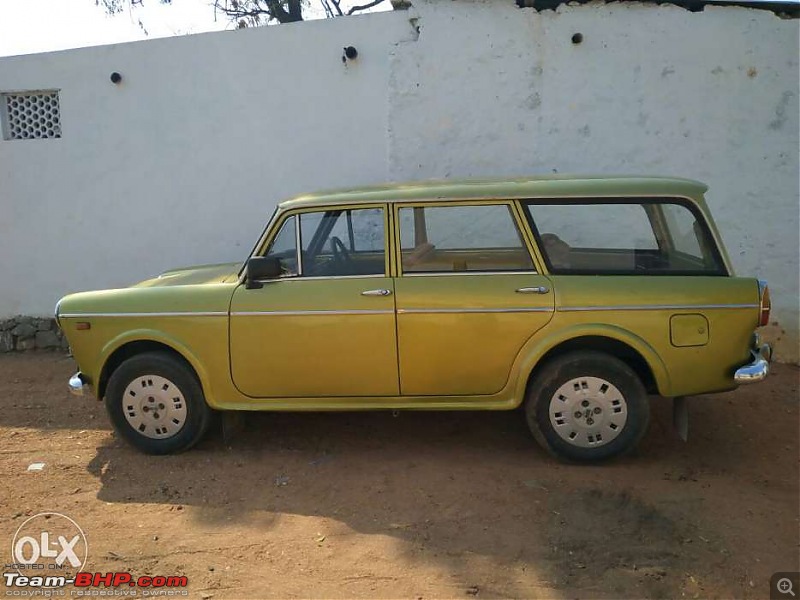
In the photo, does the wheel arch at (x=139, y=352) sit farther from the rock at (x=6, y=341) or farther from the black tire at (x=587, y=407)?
the rock at (x=6, y=341)

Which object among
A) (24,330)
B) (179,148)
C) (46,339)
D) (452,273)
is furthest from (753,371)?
(24,330)

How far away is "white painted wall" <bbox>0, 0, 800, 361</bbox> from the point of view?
6098 mm

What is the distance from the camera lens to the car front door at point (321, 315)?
416 centimetres

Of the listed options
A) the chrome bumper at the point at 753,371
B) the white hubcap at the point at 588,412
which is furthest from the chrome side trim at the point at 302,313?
the chrome bumper at the point at 753,371

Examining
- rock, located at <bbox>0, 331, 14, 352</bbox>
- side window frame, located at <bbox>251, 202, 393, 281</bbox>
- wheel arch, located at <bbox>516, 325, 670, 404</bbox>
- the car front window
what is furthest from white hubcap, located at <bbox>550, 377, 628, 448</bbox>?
rock, located at <bbox>0, 331, 14, 352</bbox>

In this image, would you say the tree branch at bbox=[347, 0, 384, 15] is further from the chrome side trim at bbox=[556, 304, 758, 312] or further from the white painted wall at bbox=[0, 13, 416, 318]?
the chrome side trim at bbox=[556, 304, 758, 312]

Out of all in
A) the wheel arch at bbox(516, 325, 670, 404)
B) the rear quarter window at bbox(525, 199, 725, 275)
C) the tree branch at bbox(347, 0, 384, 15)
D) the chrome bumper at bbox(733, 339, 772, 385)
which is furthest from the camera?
the tree branch at bbox(347, 0, 384, 15)

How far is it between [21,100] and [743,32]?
733cm

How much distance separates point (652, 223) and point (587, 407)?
122 centimetres

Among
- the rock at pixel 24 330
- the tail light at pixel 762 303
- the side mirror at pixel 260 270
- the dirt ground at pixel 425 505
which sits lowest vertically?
the dirt ground at pixel 425 505

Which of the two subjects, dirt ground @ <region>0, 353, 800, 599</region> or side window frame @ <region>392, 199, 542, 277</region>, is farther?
side window frame @ <region>392, 199, 542, 277</region>

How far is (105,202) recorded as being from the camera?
712 centimetres

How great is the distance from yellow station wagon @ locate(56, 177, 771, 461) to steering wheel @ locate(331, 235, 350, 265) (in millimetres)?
10

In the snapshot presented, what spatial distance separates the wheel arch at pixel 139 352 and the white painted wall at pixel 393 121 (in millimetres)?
2504
